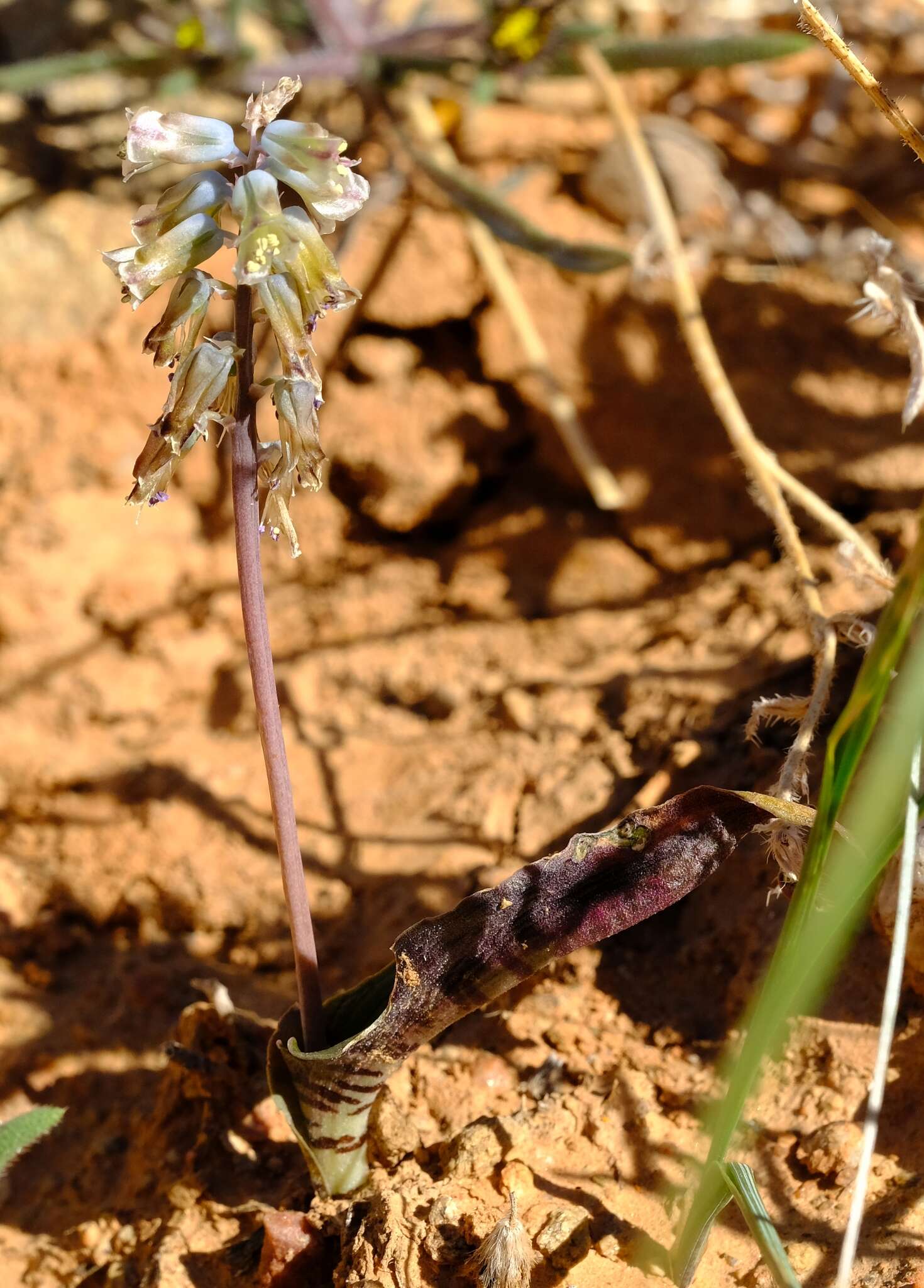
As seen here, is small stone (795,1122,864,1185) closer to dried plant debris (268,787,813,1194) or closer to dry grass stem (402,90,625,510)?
dried plant debris (268,787,813,1194)

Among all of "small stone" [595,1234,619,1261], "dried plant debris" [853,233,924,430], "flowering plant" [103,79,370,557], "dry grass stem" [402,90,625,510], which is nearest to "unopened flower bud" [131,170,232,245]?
"flowering plant" [103,79,370,557]

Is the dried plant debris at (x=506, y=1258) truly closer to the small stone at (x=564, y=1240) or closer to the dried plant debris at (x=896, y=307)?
the small stone at (x=564, y=1240)

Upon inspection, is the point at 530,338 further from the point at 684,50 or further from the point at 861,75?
the point at 861,75

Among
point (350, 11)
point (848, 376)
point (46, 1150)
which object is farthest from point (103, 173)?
point (46, 1150)

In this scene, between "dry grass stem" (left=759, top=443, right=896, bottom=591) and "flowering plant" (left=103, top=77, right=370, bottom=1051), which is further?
"dry grass stem" (left=759, top=443, right=896, bottom=591)

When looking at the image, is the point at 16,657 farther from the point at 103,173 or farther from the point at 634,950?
the point at 634,950
